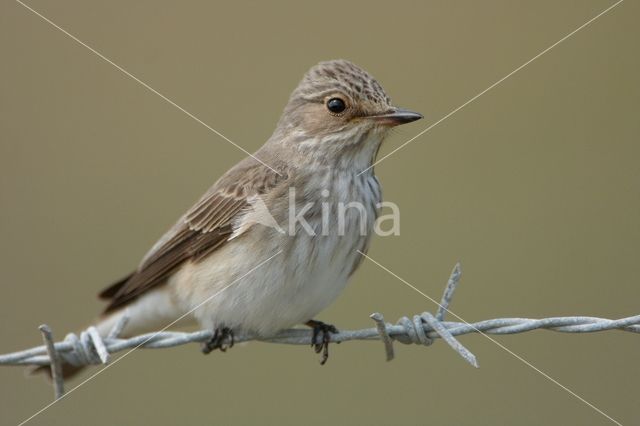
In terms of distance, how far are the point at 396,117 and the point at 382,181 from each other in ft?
7.78

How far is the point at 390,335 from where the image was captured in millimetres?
4195

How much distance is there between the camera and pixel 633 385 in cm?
678

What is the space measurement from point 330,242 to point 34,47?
19.4 ft

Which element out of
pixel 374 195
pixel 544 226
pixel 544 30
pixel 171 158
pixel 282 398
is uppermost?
pixel 544 30

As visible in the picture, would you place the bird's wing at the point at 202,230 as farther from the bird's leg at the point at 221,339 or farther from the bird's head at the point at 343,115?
the bird's leg at the point at 221,339

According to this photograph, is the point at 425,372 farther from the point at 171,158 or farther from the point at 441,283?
the point at 171,158

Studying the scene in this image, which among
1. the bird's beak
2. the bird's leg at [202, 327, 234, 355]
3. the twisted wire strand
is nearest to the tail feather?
the bird's leg at [202, 327, 234, 355]

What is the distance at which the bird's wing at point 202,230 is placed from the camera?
521 cm

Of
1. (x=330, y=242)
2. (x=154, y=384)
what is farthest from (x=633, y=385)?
(x=154, y=384)

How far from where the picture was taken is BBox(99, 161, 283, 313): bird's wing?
17.1 feet

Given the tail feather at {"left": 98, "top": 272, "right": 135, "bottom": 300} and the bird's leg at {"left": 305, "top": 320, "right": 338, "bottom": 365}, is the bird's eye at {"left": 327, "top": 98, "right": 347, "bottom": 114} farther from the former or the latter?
the tail feather at {"left": 98, "top": 272, "right": 135, "bottom": 300}

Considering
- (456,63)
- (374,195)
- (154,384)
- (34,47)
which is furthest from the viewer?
(34,47)

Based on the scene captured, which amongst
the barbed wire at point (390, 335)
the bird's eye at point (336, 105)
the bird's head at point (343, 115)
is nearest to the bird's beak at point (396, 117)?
the bird's head at point (343, 115)

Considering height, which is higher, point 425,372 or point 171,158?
point 171,158
